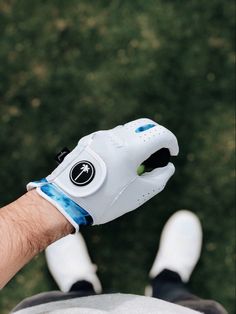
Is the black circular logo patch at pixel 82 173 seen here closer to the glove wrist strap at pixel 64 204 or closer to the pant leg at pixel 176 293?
the glove wrist strap at pixel 64 204

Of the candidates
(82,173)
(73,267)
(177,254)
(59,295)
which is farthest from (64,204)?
(177,254)

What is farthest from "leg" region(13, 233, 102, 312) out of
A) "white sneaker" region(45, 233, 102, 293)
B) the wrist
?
the wrist

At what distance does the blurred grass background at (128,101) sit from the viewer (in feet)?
7.99

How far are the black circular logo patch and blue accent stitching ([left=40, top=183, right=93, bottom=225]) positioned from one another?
6cm

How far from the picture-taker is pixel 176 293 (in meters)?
2.17

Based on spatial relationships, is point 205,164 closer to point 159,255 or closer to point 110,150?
point 159,255

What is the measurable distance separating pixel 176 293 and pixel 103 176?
78cm

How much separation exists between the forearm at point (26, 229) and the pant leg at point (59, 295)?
16.4 inches

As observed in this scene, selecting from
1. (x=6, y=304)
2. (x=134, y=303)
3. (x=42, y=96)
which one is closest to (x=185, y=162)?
(x=42, y=96)

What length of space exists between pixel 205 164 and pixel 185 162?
0.10 metres

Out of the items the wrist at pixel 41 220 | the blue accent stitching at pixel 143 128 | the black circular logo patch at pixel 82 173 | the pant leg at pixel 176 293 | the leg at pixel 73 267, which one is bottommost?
the pant leg at pixel 176 293

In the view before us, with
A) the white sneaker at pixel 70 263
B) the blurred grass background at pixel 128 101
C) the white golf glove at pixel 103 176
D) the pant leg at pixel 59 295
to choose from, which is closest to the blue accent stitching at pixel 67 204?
the white golf glove at pixel 103 176

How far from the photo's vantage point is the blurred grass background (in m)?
2.44

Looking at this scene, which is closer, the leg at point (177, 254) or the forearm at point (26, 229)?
the forearm at point (26, 229)
